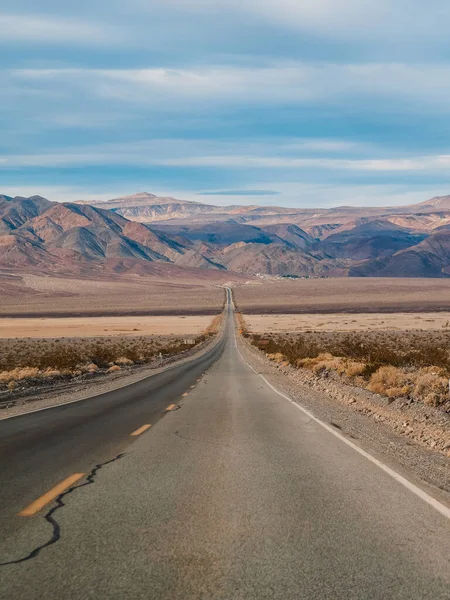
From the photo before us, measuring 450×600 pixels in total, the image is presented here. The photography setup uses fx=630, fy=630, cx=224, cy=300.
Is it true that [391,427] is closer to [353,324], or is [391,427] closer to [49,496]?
[49,496]

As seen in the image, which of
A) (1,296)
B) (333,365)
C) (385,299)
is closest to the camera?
(333,365)

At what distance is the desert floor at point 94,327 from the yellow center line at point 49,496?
76.4 meters

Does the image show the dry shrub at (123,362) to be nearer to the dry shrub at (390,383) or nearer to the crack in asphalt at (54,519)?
the dry shrub at (390,383)

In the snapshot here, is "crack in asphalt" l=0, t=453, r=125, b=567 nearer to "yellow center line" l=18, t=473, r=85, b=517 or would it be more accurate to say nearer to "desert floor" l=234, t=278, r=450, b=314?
"yellow center line" l=18, t=473, r=85, b=517

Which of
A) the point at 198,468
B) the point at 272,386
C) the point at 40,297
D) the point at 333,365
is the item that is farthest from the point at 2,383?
the point at 40,297

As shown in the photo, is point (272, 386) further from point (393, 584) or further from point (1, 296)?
point (1, 296)

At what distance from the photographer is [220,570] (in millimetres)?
4930

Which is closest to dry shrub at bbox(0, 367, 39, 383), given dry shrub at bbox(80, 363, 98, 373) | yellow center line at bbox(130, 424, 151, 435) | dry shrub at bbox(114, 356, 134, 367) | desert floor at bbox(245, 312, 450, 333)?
dry shrub at bbox(80, 363, 98, 373)

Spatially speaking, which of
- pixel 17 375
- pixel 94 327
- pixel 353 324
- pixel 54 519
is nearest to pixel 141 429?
pixel 54 519

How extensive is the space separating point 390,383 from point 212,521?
591 inches

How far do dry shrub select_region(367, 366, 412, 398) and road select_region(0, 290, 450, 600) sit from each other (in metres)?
7.01

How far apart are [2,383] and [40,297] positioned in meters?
173

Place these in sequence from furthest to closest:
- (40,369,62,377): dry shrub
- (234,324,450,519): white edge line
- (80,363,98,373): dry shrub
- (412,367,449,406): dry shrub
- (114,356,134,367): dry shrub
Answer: (114,356,134,367): dry shrub → (80,363,98,373): dry shrub → (40,369,62,377): dry shrub → (412,367,449,406): dry shrub → (234,324,450,519): white edge line

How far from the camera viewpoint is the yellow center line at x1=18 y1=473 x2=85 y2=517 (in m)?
6.54
